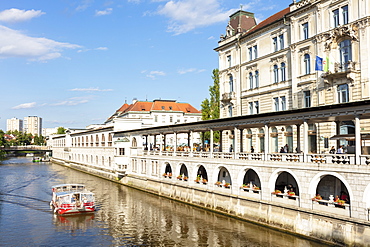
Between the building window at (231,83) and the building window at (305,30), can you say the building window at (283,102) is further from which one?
the building window at (231,83)

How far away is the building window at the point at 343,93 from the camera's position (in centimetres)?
3650

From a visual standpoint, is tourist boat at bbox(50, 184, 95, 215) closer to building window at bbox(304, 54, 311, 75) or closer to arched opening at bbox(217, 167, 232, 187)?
arched opening at bbox(217, 167, 232, 187)

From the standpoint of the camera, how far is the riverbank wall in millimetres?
20625

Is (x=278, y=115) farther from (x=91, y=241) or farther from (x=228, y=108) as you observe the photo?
(x=228, y=108)

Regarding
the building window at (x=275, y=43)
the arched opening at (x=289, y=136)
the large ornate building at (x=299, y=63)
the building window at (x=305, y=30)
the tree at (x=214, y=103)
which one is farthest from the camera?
the tree at (x=214, y=103)

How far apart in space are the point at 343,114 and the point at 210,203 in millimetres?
16408

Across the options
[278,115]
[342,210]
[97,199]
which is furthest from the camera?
[97,199]

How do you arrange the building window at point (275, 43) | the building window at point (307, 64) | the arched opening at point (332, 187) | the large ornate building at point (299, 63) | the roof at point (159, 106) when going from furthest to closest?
the roof at point (159, 106) → the building window at point (275, 43) → the building window at point (307, 64) → the large ornate building at point (299, 63) → the arched opening at point (332, 187)

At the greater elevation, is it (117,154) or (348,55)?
(348,55)

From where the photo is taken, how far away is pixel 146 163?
49.0m

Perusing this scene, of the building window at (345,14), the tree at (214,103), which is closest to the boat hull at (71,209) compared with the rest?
the building window at (345,14)

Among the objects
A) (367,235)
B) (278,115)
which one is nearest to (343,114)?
(278,115)

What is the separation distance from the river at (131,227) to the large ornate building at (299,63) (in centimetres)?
1129

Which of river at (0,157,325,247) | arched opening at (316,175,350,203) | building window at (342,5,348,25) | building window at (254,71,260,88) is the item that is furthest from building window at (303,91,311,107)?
river at (0,157,325,247)
